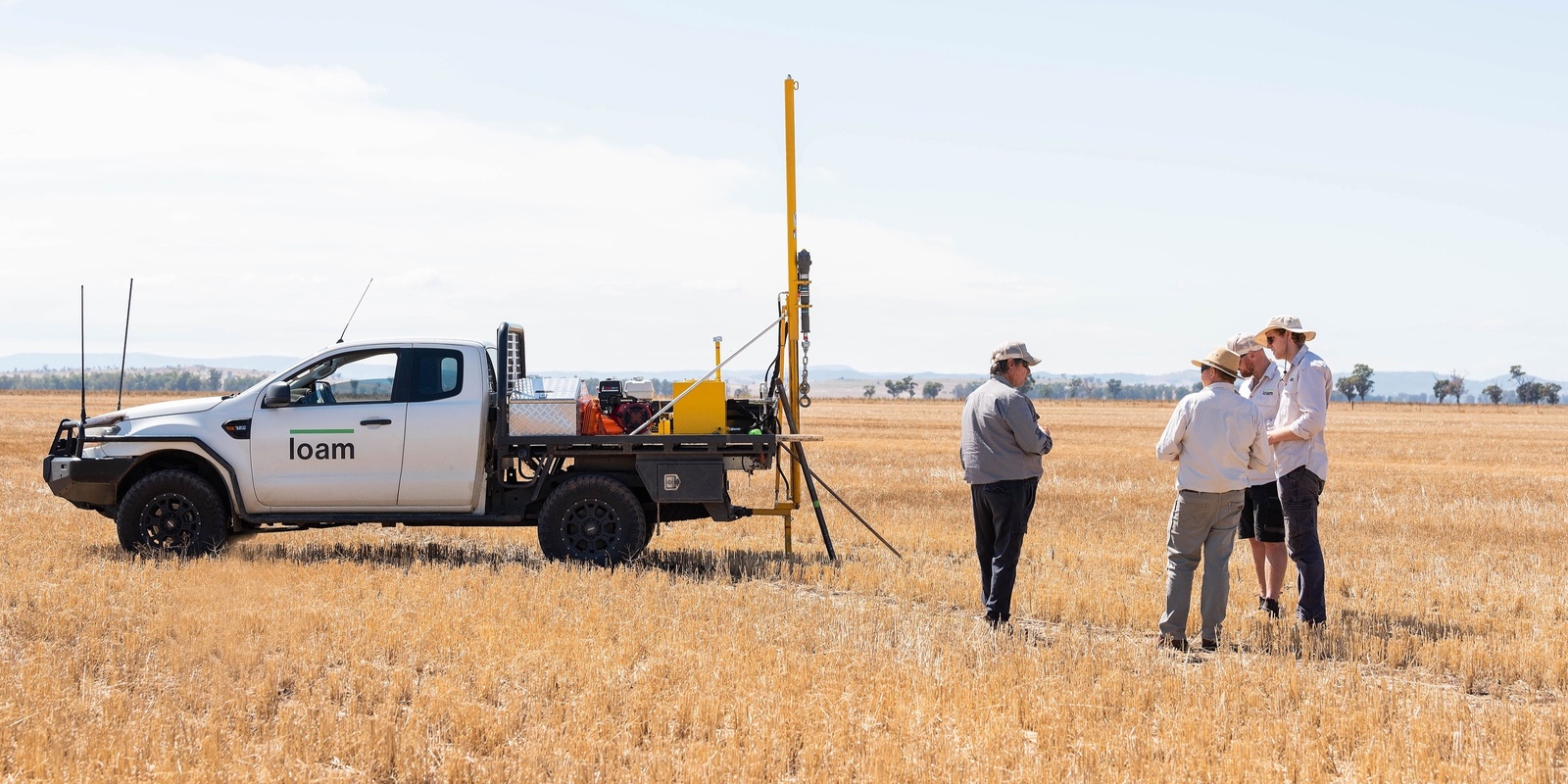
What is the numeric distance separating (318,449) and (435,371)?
1.14 m

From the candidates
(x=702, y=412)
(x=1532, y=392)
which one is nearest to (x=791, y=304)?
(x=702, y=412)

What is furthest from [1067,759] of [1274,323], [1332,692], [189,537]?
[189,537]

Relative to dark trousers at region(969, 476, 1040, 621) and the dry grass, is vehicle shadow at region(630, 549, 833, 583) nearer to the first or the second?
the dry grass

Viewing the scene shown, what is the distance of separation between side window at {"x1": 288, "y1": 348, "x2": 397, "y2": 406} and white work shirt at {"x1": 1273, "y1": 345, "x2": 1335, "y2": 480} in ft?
22.8

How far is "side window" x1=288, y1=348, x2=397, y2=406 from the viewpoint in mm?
10195

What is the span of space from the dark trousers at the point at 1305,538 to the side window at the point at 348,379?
7.04 metres

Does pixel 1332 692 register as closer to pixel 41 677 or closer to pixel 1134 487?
pixel 41 677

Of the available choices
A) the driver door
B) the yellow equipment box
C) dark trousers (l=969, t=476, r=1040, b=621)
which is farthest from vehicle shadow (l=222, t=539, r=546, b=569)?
dark trousers (l=969, t=476, r=1040, b=621)

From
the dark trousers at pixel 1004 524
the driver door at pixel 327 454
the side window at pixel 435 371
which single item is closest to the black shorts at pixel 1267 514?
the dark trousers at pixel 1004 524

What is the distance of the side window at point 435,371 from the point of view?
10.2 metres

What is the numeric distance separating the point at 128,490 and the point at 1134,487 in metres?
14.3

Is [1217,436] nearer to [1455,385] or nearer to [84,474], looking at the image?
[84,474]

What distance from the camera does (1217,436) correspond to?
23.3 feet

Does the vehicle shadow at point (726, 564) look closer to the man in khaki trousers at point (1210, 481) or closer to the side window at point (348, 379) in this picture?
the side window at point (348, 379)
